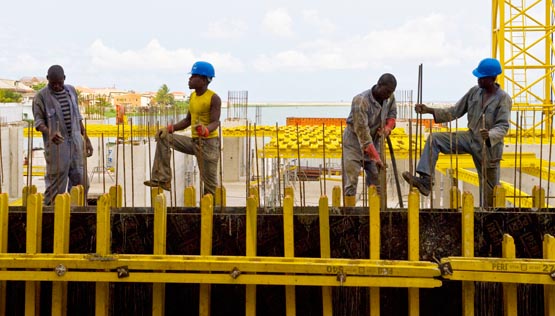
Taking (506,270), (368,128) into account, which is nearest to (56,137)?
(368,128)

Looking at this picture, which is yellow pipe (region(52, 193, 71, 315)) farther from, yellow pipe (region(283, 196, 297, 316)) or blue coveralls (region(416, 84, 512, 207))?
blue coveralls (region(416, 84, 512, 207))

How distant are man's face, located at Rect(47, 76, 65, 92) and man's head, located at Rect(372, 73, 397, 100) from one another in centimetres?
369

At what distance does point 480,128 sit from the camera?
7.59 meters

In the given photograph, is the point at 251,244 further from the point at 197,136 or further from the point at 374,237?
the point at 197,136

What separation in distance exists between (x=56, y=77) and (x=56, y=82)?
8 centimetres

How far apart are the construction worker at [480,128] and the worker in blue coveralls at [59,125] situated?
395 cm

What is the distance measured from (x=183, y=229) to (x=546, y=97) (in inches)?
911

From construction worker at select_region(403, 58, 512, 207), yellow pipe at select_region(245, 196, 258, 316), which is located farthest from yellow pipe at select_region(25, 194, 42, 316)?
construction worker at select_region(403, 58, 512, 207)

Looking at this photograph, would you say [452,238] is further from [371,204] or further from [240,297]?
[240,297]

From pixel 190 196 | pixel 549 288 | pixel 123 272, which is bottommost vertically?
pixel 549 288

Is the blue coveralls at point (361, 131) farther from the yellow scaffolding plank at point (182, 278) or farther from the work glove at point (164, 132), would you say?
the yellow scaffolding plank at point (182, 278)

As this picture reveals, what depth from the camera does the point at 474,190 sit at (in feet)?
62.0

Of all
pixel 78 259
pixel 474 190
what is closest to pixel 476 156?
pixel 78 259

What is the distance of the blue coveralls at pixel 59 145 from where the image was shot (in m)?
8.03
